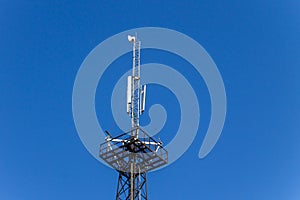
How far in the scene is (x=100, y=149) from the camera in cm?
4309

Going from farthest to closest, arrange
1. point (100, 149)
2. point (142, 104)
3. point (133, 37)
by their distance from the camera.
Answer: point (133, 37) → point (142, 104) → point (100, 149)

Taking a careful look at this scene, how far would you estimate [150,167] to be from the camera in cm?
4444

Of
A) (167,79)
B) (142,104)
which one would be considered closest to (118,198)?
(142,104)

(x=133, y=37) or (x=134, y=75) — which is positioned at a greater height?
(x=133, y=37)

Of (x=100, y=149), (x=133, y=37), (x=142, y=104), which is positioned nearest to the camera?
(x=100, y=149)

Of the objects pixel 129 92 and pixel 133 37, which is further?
pixel 133 37

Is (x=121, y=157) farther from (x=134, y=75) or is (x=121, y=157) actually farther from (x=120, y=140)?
(x=134, y=75)

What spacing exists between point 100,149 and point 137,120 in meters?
4.42

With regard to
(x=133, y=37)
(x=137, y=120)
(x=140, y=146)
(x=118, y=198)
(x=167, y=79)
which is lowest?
(x=118, y=198)

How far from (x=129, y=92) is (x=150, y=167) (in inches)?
271

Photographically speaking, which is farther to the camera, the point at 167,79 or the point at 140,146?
the point at 167,79

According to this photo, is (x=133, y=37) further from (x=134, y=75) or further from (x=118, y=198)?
(x=118, y=198)

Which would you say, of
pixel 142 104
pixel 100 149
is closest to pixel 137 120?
pixel 142 104

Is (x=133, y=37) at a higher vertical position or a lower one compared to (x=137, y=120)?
higher
